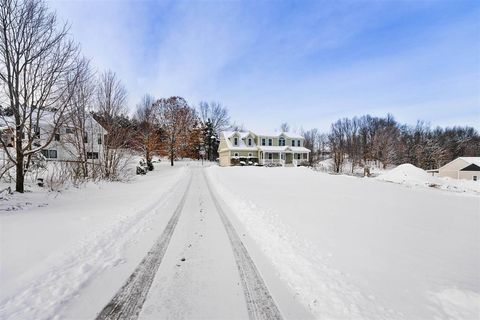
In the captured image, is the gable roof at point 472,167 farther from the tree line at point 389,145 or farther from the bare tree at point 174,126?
the bare tree at point 174,126

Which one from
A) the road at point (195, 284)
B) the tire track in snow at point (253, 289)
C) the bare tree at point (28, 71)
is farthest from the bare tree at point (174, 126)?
the tire track in snow at point (253, 289)

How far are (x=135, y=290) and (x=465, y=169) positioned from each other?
50.8 m

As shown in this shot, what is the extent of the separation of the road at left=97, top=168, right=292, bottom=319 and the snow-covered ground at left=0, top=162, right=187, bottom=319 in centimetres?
32

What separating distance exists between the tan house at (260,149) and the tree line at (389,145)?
611cm

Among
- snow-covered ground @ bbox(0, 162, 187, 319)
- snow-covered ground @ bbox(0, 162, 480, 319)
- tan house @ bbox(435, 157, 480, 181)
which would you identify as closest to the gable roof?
tan house @ bbox(435, 157, 480, 181)

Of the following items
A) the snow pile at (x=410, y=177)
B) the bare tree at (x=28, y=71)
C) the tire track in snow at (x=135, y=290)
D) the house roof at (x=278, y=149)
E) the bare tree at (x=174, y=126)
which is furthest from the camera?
the house roof at (x=278, y=149)

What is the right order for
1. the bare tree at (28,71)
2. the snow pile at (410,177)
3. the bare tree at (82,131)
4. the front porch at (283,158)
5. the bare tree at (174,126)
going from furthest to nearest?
the front porch at (283,158) < the bare tree at (174,126) < the snow pile at (410,177) < the bare tree at (82,131) < the bare tree at (28,71)

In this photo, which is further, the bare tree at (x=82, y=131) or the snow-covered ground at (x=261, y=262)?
the bare tree at (x=82, y=131)

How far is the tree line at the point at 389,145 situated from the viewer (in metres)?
53.2

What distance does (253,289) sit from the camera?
11.8 ft

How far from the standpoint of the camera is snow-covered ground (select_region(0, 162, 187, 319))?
318 centimetres

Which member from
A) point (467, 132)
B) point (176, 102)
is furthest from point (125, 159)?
point (467, 132)

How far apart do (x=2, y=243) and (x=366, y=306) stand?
698 centimetres

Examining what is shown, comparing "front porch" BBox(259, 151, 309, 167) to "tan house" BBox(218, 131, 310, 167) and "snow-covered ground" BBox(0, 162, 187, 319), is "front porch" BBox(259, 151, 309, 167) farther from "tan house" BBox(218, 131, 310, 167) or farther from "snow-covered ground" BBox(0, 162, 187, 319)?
"snow-covered ground" BBox(0, 162, 187, 319)
